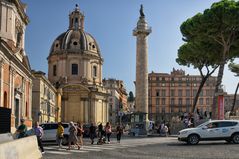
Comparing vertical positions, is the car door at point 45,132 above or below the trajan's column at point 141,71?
below

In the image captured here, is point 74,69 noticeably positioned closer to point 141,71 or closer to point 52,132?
point 141,71

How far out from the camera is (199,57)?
158ft

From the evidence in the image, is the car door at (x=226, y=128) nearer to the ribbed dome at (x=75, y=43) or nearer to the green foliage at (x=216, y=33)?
the green foliage at (x=216, y=33)

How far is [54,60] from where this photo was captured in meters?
82.4

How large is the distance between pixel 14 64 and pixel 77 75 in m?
44.5

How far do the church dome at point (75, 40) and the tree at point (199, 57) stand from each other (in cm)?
3256

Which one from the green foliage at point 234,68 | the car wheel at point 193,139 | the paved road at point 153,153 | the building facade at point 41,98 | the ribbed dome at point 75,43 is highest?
the ribbed dome at point 75,43

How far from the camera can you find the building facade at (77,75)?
80.1 m

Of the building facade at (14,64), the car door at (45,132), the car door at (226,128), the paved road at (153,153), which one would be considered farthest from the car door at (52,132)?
the car door at (226,128)

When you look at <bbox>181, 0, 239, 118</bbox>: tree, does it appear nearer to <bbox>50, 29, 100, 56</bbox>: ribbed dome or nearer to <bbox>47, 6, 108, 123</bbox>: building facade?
<bbox>47, 6, 108, 123</bbox>: building facade

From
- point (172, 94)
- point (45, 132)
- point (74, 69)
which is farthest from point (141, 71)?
point (172, 94)

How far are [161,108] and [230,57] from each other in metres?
74.4

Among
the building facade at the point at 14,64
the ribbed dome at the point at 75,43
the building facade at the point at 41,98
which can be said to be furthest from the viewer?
the ribbed dome at the point at 75,43

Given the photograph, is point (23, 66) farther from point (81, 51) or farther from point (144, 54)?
point (81, 51)
